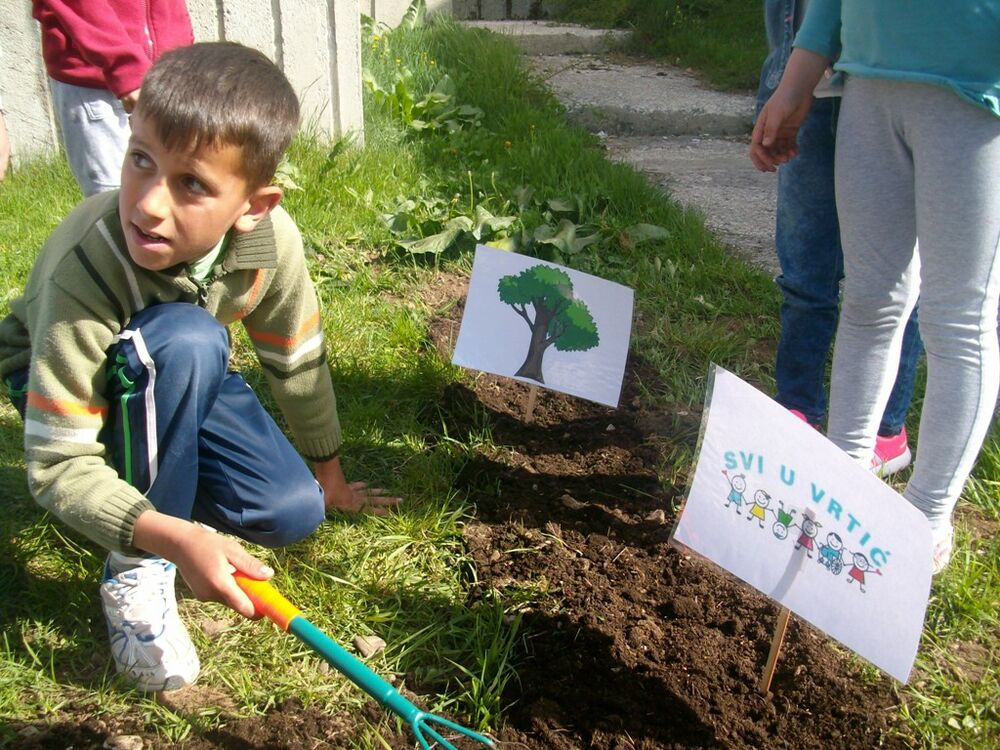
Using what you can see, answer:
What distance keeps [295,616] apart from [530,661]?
615 mm

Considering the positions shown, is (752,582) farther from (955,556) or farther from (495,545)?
(955,556)

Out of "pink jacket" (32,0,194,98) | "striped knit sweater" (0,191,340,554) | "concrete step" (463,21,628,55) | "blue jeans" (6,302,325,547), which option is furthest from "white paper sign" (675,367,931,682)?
"concrete step" (463,21,628,55)

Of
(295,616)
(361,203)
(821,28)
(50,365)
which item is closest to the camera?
(295,616)

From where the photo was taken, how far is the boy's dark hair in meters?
1.46

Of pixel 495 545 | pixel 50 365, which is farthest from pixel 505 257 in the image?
pixel 50 365

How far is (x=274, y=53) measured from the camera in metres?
3.86

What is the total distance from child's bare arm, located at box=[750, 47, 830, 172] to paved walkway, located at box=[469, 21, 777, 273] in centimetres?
148

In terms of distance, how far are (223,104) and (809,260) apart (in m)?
1.41

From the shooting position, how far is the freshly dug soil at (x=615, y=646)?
5.26 feet

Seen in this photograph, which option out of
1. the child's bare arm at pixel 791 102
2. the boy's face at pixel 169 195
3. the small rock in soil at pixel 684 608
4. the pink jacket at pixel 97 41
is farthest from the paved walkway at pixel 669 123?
the boy's face at pixel 169 195

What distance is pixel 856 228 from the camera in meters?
1.86

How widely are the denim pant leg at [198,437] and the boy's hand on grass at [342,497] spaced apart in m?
0.24

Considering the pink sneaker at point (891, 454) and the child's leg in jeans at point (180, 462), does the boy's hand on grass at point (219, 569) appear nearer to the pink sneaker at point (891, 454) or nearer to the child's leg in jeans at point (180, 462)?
the child's leg in jeans at point (180, 462)

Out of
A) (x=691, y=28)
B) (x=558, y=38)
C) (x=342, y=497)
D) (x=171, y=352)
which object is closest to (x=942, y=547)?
(x=342, y=497)
